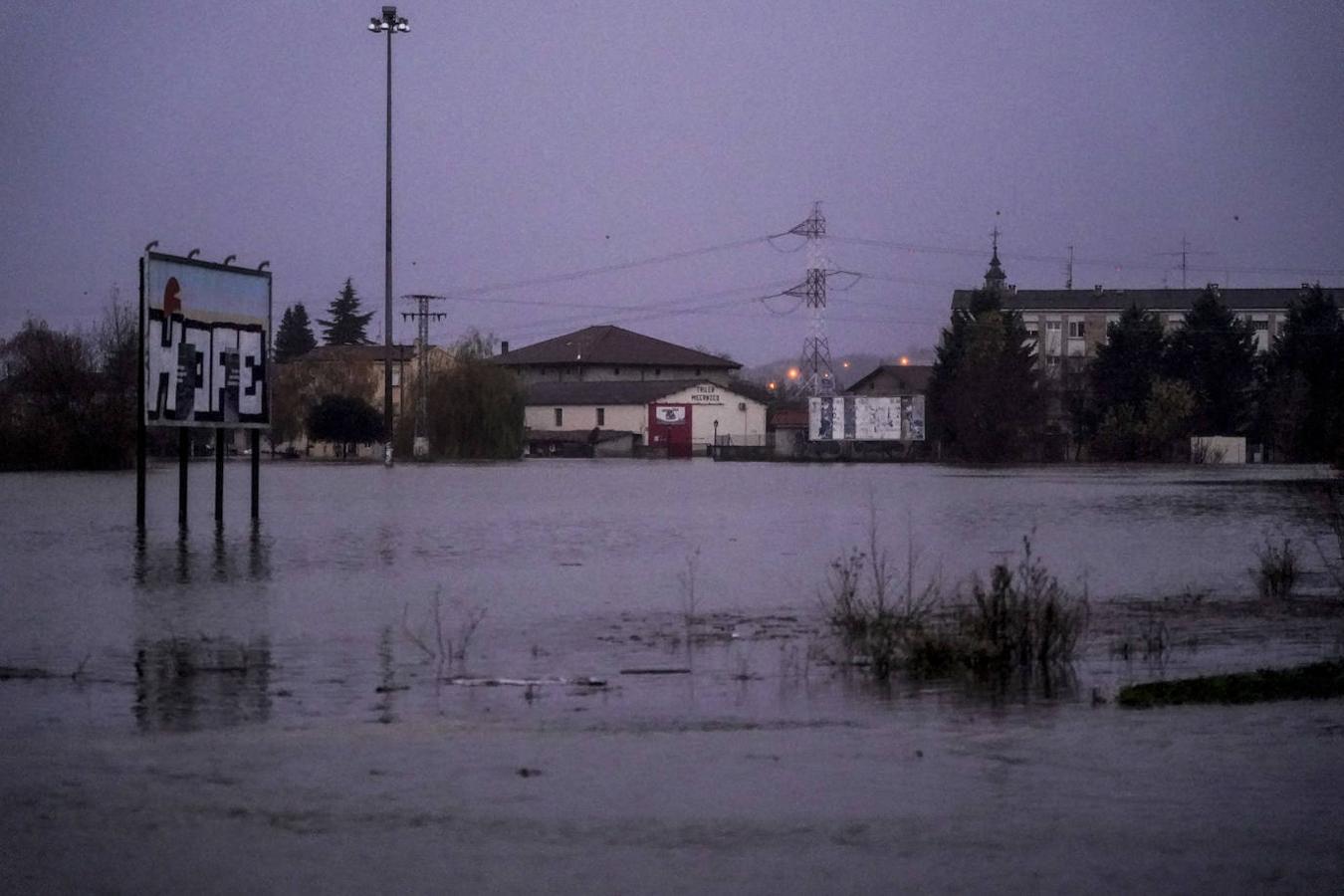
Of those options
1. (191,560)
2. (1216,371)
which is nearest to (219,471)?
(191,560)

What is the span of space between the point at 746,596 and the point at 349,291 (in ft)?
520

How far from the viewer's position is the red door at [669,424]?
129375 millimetres

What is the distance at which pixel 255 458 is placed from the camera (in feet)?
109

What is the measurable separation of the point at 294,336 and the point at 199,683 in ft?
530

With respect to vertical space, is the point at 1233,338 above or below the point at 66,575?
above

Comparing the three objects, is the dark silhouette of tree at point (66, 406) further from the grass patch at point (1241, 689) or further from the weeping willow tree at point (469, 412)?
the grass patch at point (1241, 689)

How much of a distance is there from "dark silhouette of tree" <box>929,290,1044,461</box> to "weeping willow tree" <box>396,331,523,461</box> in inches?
986

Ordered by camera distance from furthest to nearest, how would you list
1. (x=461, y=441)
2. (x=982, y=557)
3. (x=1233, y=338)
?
1. (x=1233, y=338)
2. (x=461, y=441)
3. (x=982, y=557)

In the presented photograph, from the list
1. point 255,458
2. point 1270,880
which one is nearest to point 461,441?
point 255,458

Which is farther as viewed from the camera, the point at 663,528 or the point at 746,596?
the point at 663,528

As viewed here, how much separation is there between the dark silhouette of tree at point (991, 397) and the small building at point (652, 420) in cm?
2581

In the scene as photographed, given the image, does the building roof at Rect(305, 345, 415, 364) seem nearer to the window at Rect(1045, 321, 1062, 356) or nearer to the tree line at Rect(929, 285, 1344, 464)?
the tree line at Rect(929, 285, 1344, 464)

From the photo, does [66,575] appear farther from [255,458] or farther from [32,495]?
[32,495]

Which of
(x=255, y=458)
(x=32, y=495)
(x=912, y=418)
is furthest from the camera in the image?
(x=912, y=418)
